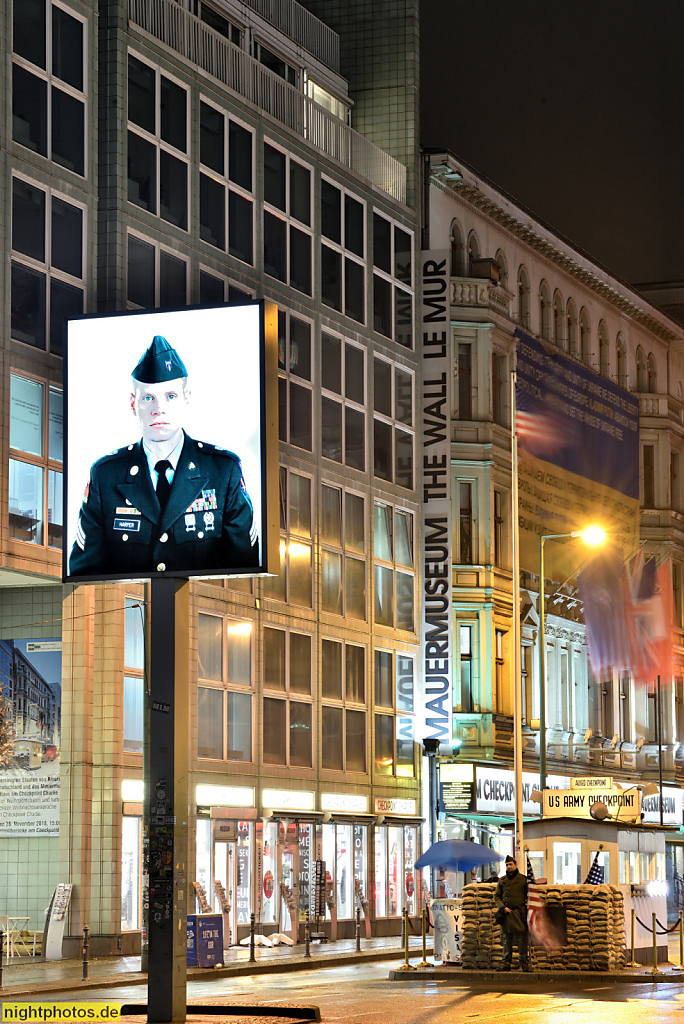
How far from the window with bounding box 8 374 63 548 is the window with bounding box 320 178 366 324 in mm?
15596

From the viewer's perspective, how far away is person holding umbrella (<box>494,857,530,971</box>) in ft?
104

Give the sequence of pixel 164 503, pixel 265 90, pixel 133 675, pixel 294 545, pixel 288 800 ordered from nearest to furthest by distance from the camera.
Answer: pixel 164 503
pixel 133 675
pixel 288 800
pixel 294 545
pixel 265 90

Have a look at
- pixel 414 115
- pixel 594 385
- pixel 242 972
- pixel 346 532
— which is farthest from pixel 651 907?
pixel 594 385

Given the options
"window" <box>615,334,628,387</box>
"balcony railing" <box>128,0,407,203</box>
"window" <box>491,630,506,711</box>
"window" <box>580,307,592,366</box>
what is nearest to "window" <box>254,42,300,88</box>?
"balcony railing" <box>128,0,407,203</box>

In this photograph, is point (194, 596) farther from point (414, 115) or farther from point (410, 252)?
point (414, 115)

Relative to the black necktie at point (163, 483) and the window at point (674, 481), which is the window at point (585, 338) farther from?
the black necktie at point (163, 483)

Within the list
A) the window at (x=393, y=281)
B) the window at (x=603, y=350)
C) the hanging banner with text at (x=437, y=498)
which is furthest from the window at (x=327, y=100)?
the window at (x=603, y=350)

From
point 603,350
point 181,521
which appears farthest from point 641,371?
point 181,521

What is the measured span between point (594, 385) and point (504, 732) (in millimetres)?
18944

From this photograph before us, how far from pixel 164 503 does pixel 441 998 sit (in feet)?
29.6

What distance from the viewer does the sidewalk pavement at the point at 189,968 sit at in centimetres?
3195

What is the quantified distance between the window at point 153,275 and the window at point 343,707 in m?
12.5

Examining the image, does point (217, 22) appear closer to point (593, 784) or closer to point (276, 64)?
point (276, 64)

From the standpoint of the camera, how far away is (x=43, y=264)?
43.3 m
